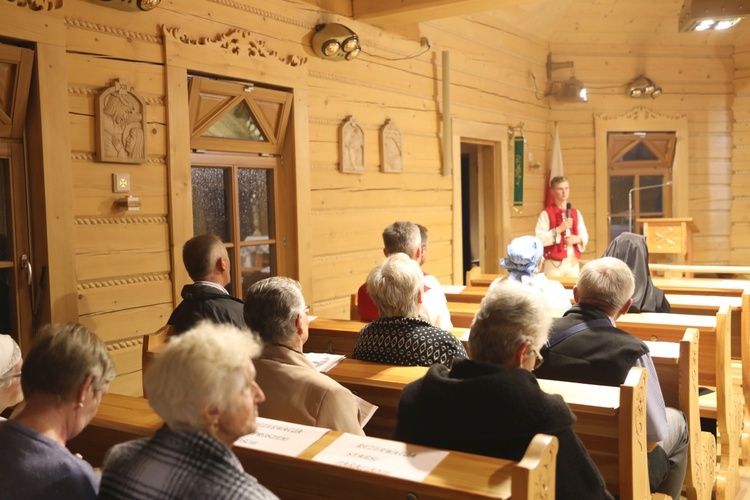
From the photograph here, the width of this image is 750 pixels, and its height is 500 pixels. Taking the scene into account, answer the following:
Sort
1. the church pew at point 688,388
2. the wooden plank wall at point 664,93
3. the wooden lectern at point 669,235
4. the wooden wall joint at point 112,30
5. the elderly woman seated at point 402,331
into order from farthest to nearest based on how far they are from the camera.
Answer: the wooden plank wall at point 664,93
the wooden lectern at point 669,235
the wooden wall joint at point 112,30
the church pew at point 688,388
the elderly woman seated at point 402,331

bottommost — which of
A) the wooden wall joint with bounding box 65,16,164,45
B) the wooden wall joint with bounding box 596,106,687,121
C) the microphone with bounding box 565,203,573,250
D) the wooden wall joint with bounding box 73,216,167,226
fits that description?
the microphone with bounding box 565,203,573,250

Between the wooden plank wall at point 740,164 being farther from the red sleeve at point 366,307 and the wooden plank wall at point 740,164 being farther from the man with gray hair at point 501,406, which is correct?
the man with gray hair at point 501,406

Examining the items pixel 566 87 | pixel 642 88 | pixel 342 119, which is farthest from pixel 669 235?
pixel 342 119

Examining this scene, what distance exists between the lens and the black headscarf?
4096 millimetres

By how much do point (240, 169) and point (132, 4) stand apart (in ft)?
4.18

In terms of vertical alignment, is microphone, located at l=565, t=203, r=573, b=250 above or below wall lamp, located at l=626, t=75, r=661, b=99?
below

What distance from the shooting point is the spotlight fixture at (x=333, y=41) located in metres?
5.15

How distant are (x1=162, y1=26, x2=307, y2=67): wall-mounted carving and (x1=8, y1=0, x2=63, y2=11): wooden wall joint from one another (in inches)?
25.8

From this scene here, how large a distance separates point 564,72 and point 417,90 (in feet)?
9.94

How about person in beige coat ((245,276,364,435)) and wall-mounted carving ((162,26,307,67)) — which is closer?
person in beige coat ((245,276,364,435))

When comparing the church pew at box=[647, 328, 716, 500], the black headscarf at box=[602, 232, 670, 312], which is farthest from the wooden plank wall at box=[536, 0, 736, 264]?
the church pew at box=[647, 328, 716, 500]

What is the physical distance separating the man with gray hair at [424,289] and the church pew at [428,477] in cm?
149

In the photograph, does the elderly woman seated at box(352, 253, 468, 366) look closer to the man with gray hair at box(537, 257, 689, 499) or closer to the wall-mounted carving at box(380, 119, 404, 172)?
the man with gray hair at box(537, 257, 689, 499)

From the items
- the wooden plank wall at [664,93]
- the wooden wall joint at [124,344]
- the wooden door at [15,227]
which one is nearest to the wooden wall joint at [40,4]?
the wooden door at [15,227]
